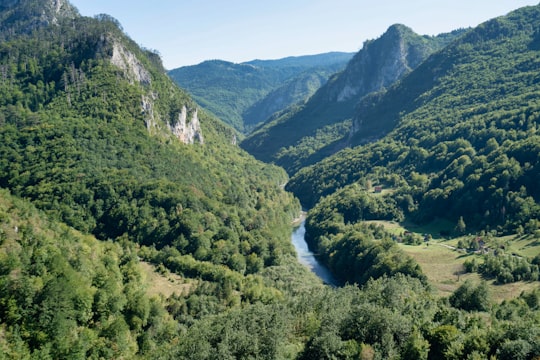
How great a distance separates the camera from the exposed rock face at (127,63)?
189m

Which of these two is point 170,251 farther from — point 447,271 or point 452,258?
point 452,258

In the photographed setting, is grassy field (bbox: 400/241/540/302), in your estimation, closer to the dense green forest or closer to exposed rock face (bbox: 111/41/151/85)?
the dense green forest

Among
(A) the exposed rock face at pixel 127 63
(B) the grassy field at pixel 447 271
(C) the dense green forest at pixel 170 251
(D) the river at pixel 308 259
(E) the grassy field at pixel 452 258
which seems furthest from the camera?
(A) the exposed rock face at pixel 127 63

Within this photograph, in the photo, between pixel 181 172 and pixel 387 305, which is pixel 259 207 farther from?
pixel 387 305

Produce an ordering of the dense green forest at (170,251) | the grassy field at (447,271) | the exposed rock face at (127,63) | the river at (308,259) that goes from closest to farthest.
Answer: the dense green forest at (170,251) → the grassy field at (447,271) → the river at (308,259) → the exposed rock face at (127,63)

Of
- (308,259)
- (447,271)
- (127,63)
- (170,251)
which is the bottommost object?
(308,259)

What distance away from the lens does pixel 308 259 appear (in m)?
151

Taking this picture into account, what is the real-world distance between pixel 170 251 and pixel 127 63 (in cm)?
10400

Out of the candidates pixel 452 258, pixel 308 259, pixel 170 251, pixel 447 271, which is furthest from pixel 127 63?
pixel 447 271

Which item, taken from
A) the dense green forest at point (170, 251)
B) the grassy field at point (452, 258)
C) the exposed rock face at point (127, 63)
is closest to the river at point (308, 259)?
the dense green forest at point (170, 251)

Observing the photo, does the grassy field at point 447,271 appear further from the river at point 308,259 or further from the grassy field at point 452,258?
the river at point 308,259

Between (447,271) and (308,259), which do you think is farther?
(308,259)

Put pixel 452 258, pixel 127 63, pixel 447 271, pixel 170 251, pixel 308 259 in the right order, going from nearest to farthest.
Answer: pixel 447 271 < pixel 452 258 < pixel 170 251 < pixel 308 259 < pixel 127 63

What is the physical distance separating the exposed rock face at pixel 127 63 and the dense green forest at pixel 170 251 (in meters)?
0.74
